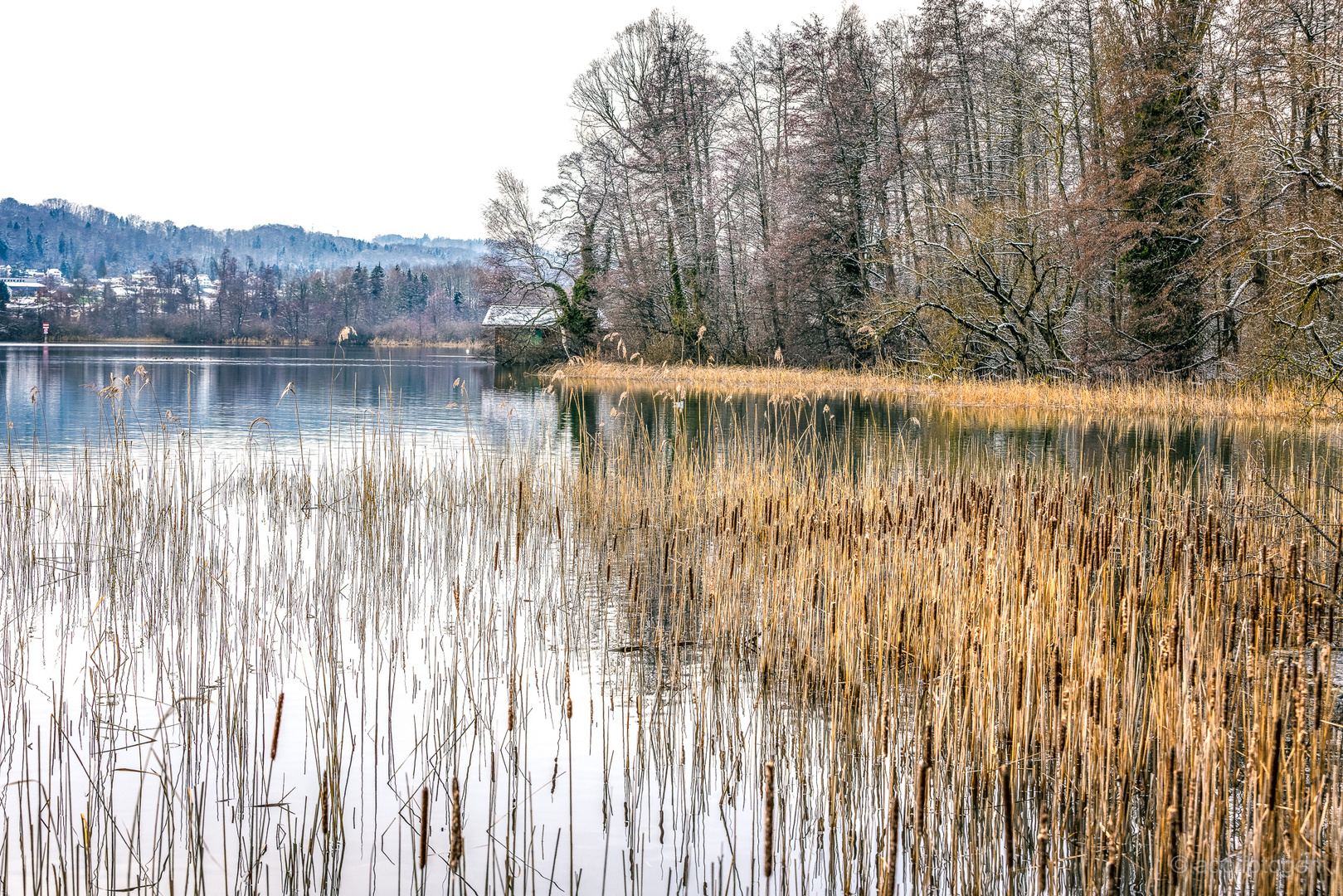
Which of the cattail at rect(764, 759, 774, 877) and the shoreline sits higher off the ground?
the shoreline

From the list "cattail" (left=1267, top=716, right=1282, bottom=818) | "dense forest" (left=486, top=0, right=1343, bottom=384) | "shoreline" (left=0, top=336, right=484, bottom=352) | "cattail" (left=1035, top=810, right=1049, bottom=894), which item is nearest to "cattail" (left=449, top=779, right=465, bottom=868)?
"cattail" (left=1035, top=810, right=1049, bottom=894)

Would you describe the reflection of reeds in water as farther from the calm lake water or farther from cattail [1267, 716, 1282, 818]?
the calm lake water

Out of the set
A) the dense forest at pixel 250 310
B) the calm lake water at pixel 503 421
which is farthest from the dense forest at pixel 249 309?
the calm lake water at pixel 503 421

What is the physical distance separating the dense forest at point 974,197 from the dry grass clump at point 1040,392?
Answer: 0.61 m

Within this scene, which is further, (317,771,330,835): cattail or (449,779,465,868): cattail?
(317,771,330,835): cattail

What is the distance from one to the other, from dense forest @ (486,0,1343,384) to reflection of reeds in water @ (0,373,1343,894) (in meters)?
7.12

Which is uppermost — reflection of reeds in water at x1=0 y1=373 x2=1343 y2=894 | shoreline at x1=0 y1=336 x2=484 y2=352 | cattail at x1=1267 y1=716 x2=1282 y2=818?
shoreline at x1=0 y1=336 x2=484 y2=352

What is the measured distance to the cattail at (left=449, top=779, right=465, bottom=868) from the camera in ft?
6.68

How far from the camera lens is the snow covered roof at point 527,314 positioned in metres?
37.5

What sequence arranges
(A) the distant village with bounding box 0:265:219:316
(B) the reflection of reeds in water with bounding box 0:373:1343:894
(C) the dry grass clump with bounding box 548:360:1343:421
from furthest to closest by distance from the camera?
(A) the distant village with bounding box 0:265:219:316, (C) the dry grass clump with bounding box 548:360:1343:421, (B) the reflection of reeds in water with bounding box 0:373:1343:894

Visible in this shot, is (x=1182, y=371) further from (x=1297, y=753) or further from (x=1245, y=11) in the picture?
(x=1297, y=753)

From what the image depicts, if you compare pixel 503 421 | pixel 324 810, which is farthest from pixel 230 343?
pixel 324 810

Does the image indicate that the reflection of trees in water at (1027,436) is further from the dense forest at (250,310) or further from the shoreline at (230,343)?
the dense forest at (250,310)

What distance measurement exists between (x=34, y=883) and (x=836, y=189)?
90.4 ft
